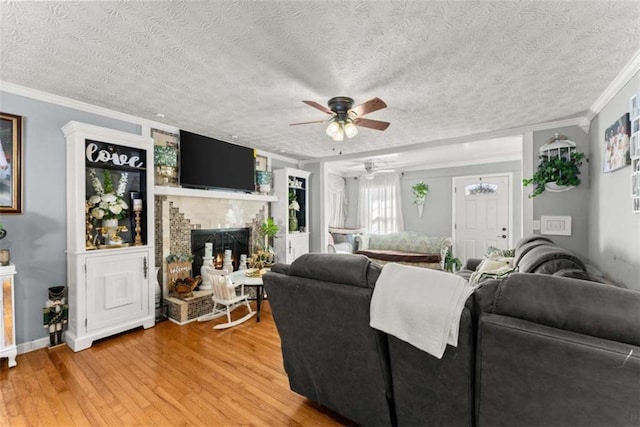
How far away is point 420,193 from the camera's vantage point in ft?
21.4

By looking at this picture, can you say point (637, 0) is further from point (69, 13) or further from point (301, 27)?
point (69, 13)

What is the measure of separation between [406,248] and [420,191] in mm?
1316

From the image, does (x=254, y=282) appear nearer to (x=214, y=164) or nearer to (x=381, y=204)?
(x=214, y=164)

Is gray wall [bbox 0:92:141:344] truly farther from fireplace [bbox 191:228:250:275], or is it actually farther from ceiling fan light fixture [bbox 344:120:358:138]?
ceiling fan light fixture [bbox 344:120:358:138]

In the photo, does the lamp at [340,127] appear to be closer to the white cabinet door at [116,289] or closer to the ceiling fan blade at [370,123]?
the ceiling fan blade at [370,123]

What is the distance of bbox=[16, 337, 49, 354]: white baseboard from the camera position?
2602 mm

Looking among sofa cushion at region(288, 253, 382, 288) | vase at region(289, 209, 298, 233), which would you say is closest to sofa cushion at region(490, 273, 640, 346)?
sofa cushion at region(288, 253, 382, 288)

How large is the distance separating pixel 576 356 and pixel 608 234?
7.95 ft

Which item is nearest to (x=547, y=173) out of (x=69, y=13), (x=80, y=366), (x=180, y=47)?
(x=180, y=47)

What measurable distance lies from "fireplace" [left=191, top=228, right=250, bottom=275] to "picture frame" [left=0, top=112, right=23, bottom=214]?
1.75 m

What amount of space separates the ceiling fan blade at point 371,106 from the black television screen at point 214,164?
2400 millimetres

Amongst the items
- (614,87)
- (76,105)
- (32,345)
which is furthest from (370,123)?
(32,345)

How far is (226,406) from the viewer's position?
191 centimetres

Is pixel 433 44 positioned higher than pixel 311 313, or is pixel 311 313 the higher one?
pixel 433 44
